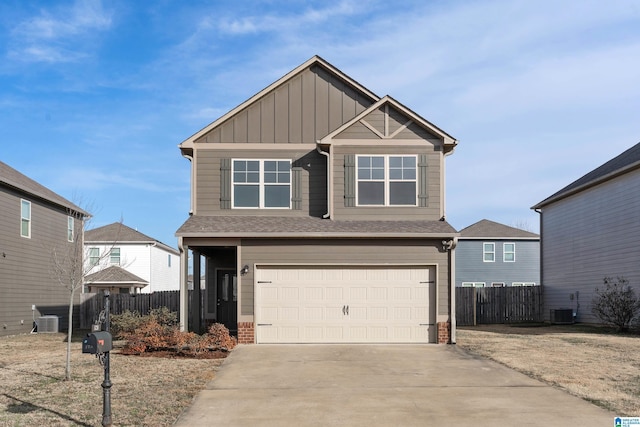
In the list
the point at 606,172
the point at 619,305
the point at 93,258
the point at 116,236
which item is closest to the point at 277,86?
the point at 93,258

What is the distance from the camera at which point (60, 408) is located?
9594 mm

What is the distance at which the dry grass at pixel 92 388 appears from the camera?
9.05 m

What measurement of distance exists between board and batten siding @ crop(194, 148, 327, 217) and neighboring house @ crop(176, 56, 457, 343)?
0.10ft

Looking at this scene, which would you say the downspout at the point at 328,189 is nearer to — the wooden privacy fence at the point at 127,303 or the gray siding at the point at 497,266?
the wooden privacy fence at the point at 127,303

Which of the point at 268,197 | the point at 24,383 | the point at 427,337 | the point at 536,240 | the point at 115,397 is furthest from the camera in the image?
the point at 536,240

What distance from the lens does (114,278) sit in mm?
38812

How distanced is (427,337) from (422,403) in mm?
7754

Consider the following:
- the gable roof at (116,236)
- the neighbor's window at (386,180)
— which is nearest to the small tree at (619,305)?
the neighbor's window at (386,180)

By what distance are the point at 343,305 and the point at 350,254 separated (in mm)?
1411

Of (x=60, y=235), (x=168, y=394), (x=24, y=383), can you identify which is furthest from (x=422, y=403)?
(x=60, y=235)

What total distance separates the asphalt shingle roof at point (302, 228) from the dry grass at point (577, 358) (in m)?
3.35

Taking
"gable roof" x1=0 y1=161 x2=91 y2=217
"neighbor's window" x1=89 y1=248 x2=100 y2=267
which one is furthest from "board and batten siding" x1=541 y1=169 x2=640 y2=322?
"gable roof" x1=0 y1=161 x2=91 y2=217

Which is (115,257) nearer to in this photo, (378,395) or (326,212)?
(326,212)

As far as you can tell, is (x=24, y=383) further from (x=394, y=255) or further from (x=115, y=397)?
(x=394, y=255)
